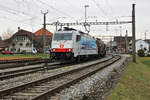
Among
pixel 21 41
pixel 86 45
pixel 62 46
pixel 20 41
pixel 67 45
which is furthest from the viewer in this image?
pixel 20 41

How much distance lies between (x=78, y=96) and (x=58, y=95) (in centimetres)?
69

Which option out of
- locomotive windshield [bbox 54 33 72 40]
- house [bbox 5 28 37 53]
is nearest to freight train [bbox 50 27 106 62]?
locomotive windshield [bbox 54 33 72 40]

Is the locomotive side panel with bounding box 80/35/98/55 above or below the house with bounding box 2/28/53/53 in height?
below

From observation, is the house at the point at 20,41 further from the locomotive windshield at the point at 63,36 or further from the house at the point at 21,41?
the locomotive windshield at the point at 63,36

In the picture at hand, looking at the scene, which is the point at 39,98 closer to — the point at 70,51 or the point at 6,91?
the point at 6,91

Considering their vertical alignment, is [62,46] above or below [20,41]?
below

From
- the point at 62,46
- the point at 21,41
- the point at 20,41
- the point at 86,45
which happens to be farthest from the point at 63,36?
the point at 20,41

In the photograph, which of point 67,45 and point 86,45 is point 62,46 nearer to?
point 67,45

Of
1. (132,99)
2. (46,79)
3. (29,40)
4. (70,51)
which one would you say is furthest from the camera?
(29,40)

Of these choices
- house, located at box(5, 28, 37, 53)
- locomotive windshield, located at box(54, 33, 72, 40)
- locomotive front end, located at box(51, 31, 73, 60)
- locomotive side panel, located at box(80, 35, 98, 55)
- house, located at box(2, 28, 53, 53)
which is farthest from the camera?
house, located at box(5, 28, 37, 53)

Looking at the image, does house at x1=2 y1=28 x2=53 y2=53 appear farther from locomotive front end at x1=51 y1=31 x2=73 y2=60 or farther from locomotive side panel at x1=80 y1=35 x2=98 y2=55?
locomotive front end at x1=51 y1=31 x2=73 y2=60

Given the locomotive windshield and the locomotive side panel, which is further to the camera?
the locomotive side panel

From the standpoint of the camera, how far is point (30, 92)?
6699 millimetres

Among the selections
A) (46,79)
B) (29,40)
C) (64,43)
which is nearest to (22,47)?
(29,40)
